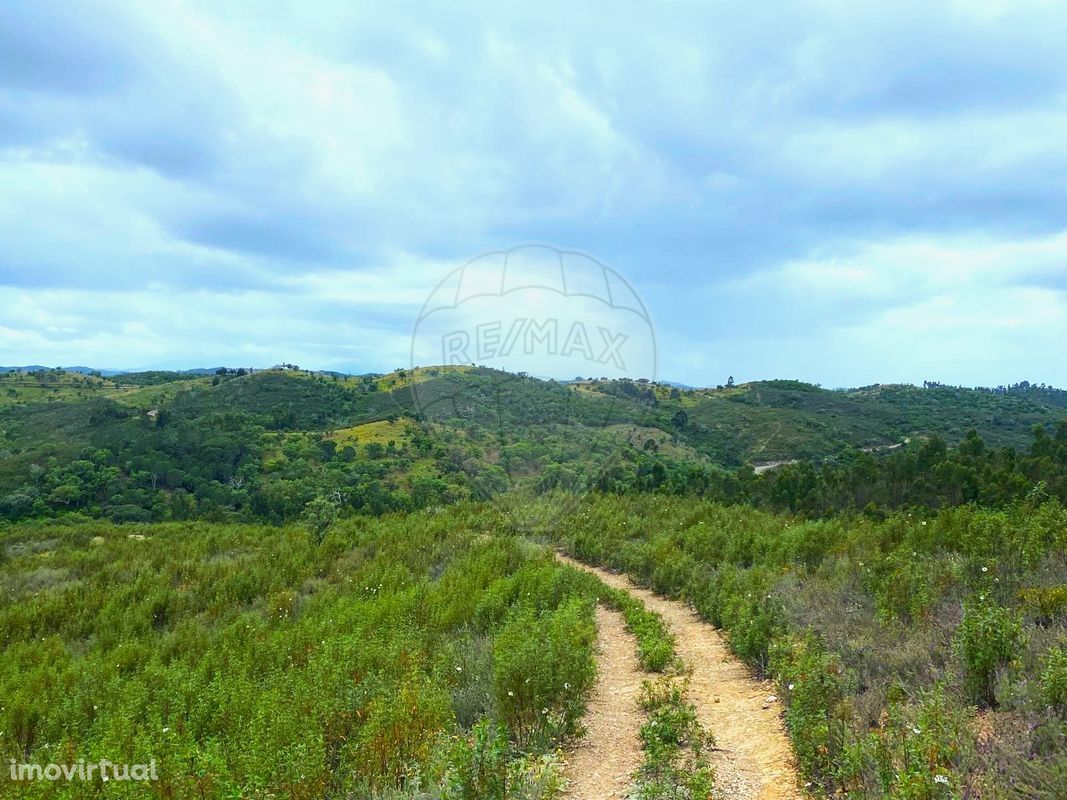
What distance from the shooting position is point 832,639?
664 centimetres

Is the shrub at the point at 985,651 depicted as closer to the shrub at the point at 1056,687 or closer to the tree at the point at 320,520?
the shrub at the point at 1056,687

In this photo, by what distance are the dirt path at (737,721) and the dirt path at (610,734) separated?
724 millimetres

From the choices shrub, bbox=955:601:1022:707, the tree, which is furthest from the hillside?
shrub, bbox=955:601:1022:707

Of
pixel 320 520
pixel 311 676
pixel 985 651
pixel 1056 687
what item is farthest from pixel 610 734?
pixel 320 520

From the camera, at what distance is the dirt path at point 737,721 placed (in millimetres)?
4637

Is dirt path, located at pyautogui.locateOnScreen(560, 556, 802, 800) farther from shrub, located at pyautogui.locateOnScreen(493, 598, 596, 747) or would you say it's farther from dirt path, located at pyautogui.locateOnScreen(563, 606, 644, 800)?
shrub, located at pyautogui.locateOnScreen(493, 598, 596, 747)

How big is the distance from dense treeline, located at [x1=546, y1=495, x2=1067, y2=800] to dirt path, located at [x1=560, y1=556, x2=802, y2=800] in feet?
0.81

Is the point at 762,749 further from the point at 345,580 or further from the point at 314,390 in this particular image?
the point at 314,390

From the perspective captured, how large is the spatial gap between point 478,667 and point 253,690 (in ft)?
7.64

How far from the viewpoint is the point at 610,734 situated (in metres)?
6.02

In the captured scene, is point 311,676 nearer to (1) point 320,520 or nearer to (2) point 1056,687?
(2) point 1056,687

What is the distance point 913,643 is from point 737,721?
1.88 meters

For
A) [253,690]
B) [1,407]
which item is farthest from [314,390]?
[253,690]

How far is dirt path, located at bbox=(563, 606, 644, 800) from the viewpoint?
4.93 meters
